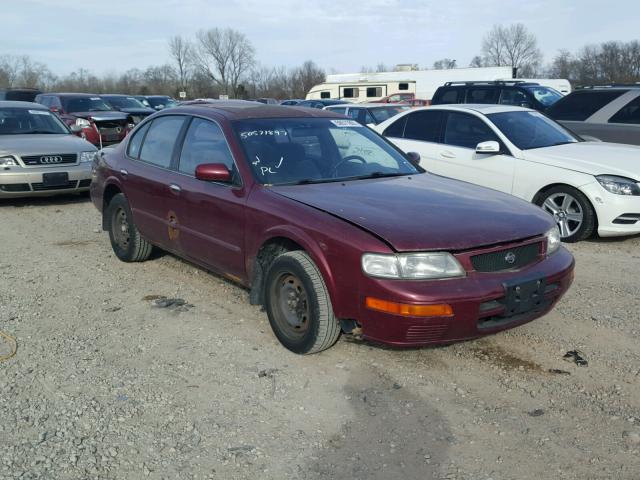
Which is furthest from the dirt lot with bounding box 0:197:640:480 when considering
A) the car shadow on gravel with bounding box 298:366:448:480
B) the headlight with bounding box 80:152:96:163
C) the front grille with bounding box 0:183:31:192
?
the headlight with bounding box 80:152:96:163

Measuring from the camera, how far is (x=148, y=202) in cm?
540

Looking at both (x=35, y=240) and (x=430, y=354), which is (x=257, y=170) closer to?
(x=430, y=354)

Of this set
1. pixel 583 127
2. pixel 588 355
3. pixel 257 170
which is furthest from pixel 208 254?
pixel 583 127

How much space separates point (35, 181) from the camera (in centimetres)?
883

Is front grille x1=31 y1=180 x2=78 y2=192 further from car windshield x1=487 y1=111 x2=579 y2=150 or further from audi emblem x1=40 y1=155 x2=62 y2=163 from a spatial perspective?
car windshield x1=487 y1=111 x2=579 y2=150

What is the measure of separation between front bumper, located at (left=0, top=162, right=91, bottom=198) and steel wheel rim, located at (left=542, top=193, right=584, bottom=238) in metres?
6.60

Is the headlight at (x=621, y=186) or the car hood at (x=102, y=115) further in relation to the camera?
the car hood at (x=102, y=115)

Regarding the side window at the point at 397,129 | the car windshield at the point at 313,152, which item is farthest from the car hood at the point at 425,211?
the side window at the point at 397,129

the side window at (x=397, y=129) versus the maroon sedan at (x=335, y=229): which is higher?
the side window at (x=397, y=129)

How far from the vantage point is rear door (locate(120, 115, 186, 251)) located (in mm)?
5145

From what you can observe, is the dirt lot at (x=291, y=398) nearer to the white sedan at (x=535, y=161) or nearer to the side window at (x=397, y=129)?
the white sedan at (x=535, y=161)

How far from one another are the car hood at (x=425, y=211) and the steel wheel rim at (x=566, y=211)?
270cm

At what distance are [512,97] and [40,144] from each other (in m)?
9.62

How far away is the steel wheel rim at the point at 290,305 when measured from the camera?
3840 mm
